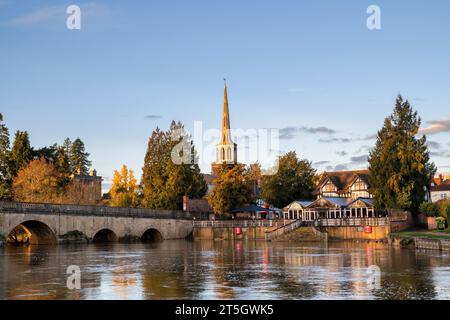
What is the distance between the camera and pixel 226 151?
12069cm

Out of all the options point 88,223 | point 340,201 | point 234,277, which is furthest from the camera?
point 340,201

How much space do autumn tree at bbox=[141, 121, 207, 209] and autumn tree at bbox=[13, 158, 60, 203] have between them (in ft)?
51.7

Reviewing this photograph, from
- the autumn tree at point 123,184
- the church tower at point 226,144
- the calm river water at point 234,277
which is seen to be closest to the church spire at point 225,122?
the church tower at point 226,144

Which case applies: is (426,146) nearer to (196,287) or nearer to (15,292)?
(196,287)

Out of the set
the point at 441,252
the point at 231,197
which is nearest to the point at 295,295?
the point at 441,252

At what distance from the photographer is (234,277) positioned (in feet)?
113

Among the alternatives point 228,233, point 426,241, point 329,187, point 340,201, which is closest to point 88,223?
point 228,233

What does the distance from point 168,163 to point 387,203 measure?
35.3 meters

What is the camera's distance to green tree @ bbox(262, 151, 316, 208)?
97.1m

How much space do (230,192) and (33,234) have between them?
2979 cm

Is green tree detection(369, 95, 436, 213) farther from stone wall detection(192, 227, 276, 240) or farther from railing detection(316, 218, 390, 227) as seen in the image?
stone wall detection(192, 227, 276, 240)

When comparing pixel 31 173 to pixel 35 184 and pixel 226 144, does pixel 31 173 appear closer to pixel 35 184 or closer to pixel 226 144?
pixel 35 184

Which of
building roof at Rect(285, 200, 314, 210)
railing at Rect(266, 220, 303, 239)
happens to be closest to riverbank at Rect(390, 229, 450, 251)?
railing at Rect(266, 220, 303, 239)
